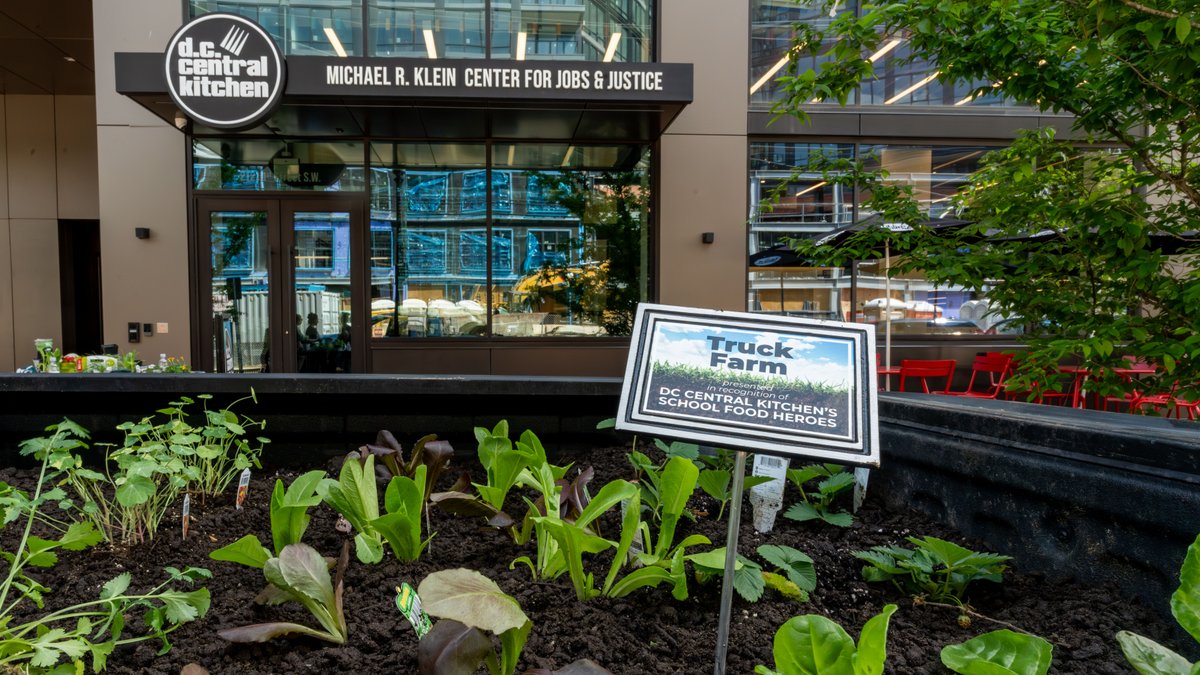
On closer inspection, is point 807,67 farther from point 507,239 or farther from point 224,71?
point 224,71

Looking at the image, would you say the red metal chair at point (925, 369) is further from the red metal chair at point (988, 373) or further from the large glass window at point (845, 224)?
the large glass window at point (845, 224)

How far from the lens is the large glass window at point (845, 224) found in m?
9.14

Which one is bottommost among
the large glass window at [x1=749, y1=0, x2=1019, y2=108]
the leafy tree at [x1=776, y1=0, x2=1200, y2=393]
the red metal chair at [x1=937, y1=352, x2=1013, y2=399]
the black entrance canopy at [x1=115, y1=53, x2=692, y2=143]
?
the red metal chair at [x1=937, y1=352, x2=1013, y2=399]

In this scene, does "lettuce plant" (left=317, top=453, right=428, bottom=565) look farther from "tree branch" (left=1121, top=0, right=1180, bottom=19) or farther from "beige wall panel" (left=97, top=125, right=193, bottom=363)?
"beige wall panel" (left=97, top=125, right=193, bottom=363)

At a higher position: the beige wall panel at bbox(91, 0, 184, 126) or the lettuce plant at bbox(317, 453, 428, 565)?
the beige wall panel at bbox(91, 0, 184, 126)

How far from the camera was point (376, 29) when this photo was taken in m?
8.38

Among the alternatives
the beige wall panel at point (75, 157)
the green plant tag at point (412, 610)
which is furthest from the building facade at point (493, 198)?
the green plant tag at point (412, 610)

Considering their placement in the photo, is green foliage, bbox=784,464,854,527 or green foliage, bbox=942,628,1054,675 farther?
green foliage, bbox=784,464,854,527

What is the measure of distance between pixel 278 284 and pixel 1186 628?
8.87 meters

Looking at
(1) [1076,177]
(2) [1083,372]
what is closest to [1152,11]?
(1) [1076,177]

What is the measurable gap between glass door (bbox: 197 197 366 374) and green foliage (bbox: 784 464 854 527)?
720 cm

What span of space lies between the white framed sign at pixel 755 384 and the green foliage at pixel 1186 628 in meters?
0.48

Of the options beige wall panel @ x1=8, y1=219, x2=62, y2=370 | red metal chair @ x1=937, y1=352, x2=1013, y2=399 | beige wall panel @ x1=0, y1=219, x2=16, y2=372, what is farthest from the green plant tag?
beige wall panel @ x1=0, y1=219, x2=16, y2=372

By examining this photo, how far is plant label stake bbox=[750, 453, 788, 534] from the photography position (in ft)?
7.38
